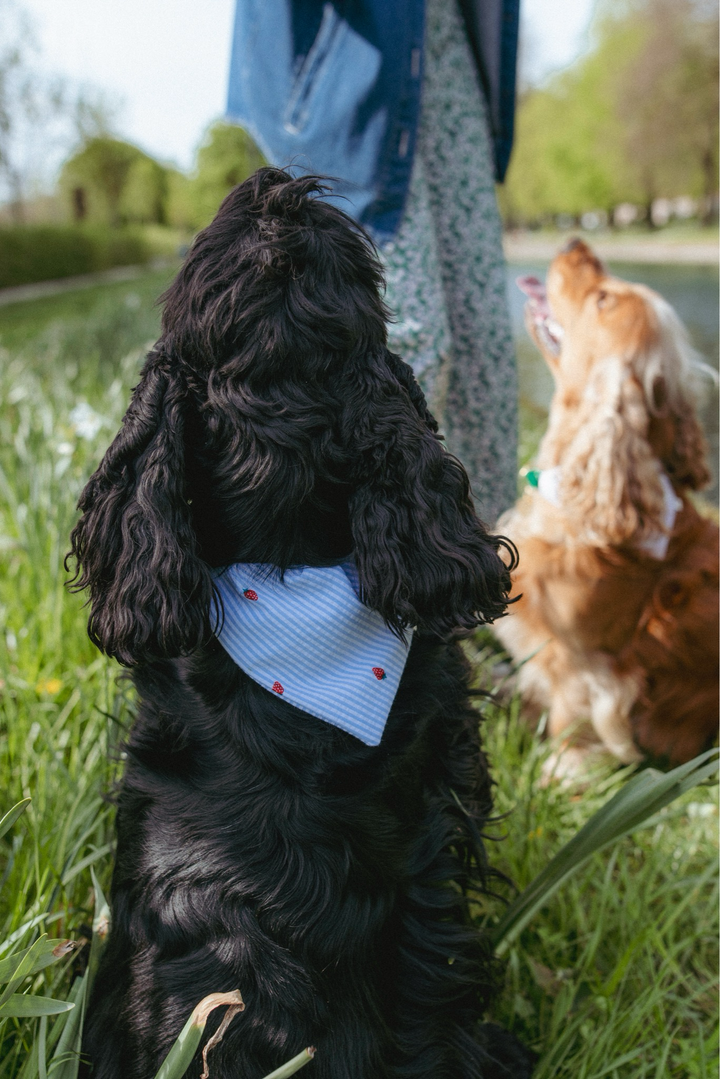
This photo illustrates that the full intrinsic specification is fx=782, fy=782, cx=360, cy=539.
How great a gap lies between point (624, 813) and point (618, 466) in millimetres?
1435

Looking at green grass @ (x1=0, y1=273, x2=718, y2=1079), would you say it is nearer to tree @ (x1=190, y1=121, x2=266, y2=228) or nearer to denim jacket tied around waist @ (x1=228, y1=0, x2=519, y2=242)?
denim jacket tied around waist @ (x1=228, y1=0, x2=519, y2=242)

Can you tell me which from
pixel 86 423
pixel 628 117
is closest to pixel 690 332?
pixel 86 423

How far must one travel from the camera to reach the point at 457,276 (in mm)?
2992

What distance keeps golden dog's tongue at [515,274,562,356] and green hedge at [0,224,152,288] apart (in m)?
24.5

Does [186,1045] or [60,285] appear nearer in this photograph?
[186,1045]

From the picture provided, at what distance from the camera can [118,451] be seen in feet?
4.17

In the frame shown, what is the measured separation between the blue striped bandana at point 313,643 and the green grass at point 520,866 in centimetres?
55

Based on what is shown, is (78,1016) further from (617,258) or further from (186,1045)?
(617,258)

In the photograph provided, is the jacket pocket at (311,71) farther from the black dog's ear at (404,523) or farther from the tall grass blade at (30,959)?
the tall grass blade at (30,959)

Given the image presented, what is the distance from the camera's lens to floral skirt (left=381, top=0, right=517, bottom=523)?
2629 mm

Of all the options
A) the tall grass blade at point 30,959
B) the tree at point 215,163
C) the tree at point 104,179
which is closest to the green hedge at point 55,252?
the tree at point 215,163

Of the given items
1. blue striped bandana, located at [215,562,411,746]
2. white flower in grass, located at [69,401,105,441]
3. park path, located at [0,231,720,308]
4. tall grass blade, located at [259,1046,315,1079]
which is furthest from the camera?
park path, located at [0,231,720,308]

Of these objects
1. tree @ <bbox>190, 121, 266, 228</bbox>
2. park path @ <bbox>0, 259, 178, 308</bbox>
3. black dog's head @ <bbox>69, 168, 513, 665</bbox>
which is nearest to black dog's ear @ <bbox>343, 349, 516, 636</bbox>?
black dog's head @ <bbox>69, 168, 513, 665</bbox>

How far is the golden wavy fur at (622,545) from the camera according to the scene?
8.92 ft
